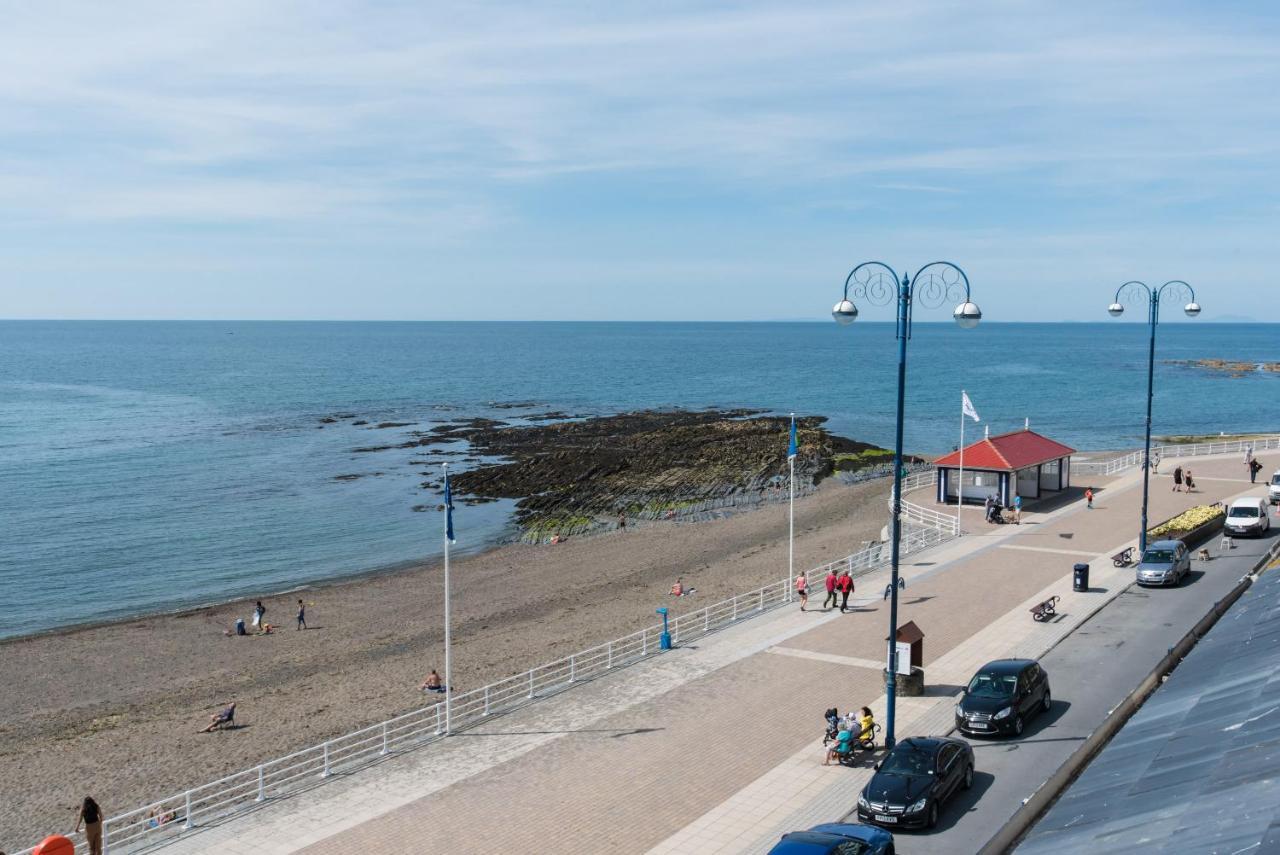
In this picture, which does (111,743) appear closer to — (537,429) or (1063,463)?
(1063,463)

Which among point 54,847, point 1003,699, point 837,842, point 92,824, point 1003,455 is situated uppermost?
point 1003,455

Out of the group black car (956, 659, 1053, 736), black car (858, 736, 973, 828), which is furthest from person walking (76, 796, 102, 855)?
black car (956, 659, 1053, 736)

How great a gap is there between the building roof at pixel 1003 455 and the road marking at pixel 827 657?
62.5 ft

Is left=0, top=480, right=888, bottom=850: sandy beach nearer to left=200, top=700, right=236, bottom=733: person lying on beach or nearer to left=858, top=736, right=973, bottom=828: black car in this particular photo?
left=200, top=700, right=236, bottom=733: person lying on beach

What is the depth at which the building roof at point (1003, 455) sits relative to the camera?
40.9 m

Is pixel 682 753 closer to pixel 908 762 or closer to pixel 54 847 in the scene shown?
pixel 908 762

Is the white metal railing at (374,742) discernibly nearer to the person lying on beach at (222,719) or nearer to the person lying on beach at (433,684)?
the person lying on beach at (433,684)

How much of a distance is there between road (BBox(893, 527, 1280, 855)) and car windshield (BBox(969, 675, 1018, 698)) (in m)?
0.84

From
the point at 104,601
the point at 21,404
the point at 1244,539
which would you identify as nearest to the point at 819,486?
the point at 1244,539

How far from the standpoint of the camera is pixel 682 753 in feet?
60.4

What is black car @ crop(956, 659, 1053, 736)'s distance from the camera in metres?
18.5

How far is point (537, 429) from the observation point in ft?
293

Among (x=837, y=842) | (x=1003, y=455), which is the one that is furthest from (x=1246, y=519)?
(x=837, y=842)

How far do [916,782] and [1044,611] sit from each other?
12.6 m
